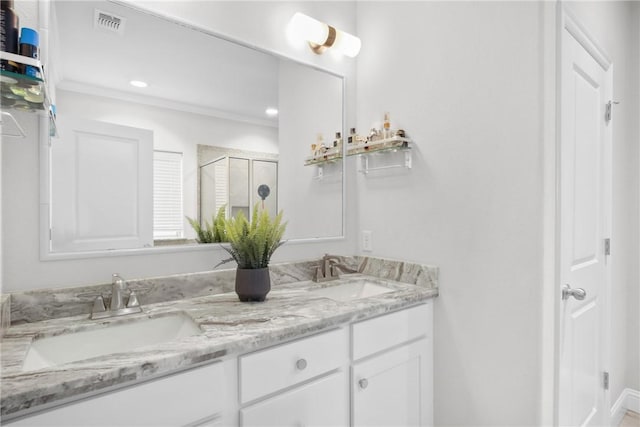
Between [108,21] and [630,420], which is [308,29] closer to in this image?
[108,21]

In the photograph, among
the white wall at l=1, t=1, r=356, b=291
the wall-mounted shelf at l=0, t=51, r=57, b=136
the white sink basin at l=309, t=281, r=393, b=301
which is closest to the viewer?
the wall-mounted shelf at l=0, t=51, r=57, b=136

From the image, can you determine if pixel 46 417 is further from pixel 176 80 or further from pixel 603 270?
pixel 603 270

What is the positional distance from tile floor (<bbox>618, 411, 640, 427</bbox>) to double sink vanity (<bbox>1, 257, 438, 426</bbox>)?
1.52 metres

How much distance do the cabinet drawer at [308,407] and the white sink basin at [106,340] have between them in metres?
0.32

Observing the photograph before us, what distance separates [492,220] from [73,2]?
1836 millimetres

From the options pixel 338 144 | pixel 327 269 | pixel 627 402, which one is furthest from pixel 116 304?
pixel 627 402

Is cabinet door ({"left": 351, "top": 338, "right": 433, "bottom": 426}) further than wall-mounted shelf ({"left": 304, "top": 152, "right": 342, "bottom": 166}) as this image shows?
No

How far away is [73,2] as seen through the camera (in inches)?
49.0

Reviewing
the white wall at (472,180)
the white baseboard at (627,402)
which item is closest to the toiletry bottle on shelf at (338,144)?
the white wall at (472,180)

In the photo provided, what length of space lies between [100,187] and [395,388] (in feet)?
4.75

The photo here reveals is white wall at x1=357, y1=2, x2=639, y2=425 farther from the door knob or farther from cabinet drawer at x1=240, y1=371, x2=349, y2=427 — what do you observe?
cabinet drawer at x1=240, y1=371, x2=349, y2=427

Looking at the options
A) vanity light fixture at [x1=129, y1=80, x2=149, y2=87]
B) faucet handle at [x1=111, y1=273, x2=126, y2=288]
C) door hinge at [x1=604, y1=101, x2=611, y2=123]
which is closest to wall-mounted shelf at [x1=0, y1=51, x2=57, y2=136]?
vanity light fixture at [x1=129, y1=80, x2=149, y2=87]

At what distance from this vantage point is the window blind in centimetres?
142

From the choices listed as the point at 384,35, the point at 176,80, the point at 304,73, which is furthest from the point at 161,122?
the point at 384,35
